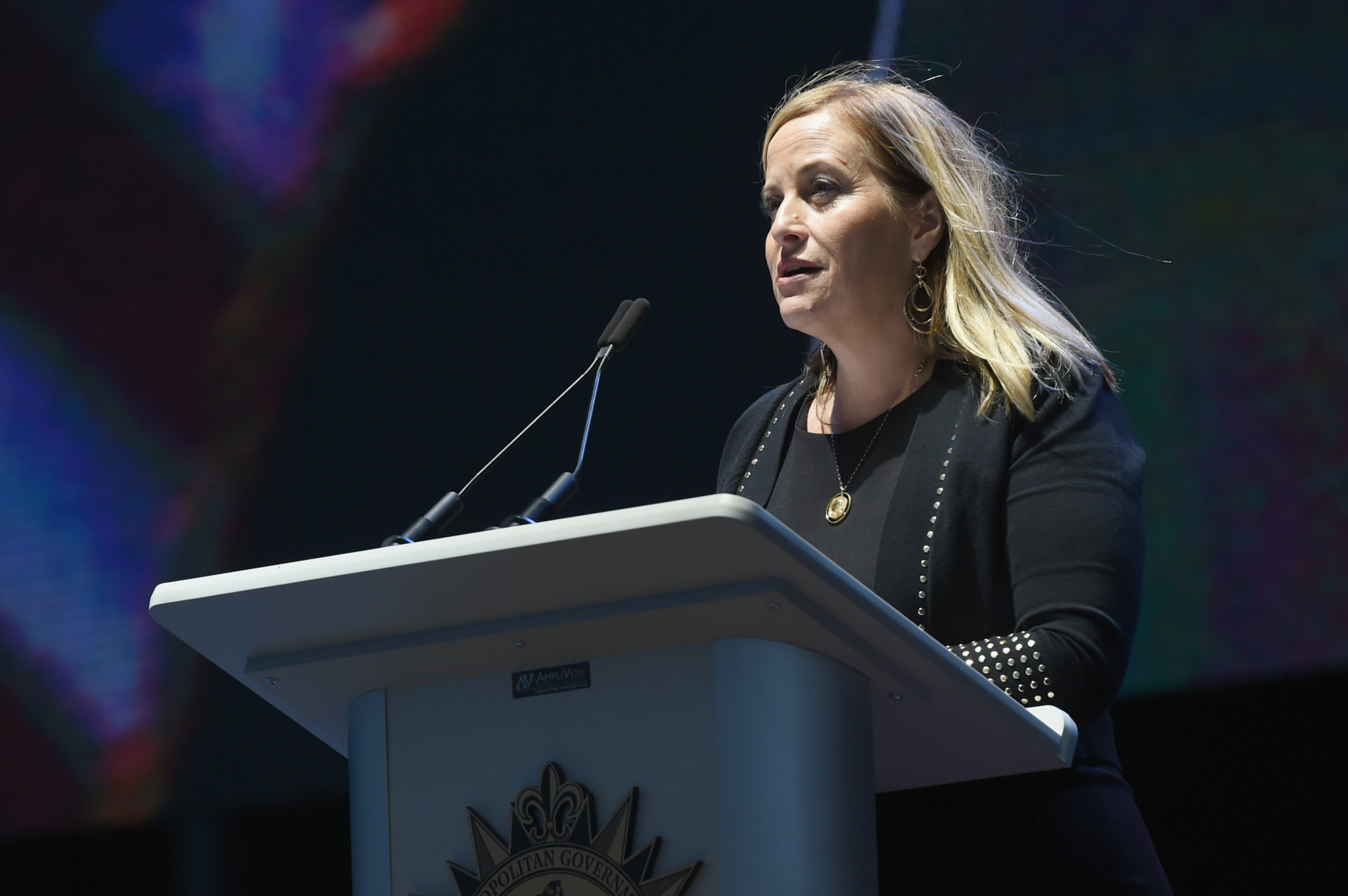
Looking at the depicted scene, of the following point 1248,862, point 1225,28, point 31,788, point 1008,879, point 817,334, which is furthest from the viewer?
point 31,788

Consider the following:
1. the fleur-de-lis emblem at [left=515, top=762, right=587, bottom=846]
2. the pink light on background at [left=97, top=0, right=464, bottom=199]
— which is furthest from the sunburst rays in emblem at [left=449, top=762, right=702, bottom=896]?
the pink light on background at [left=97, top=0, right=464, bottom=199]

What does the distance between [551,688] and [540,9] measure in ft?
7.83

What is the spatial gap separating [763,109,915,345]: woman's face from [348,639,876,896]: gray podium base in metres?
0.89

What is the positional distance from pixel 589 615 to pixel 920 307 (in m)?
1.03

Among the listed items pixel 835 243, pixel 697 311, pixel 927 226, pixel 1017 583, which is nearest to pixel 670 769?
pixel 1017 583

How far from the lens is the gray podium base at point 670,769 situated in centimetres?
89

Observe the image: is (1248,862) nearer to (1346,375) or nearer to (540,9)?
(1346,375)

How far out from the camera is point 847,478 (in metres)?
1.75

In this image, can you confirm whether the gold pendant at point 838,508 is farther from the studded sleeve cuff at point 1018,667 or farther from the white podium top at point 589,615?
the white podium top at point 589,615

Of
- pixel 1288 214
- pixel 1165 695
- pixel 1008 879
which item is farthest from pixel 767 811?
pixel 1288 214

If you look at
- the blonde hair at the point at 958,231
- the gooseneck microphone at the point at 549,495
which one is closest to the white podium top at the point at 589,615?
the gooseneck microphone at the point at 549,495

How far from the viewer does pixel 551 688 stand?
3.18 ft

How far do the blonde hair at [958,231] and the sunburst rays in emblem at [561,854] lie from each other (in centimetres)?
85

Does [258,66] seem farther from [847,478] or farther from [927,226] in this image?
[847,478]
